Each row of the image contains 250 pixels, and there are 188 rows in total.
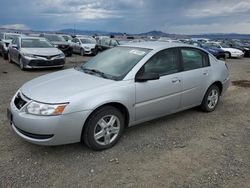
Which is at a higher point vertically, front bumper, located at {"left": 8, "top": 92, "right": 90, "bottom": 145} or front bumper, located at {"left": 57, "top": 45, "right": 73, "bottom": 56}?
front bumper, located at {"left": 57, "top": 45, "right": 73, "bottom": 56}

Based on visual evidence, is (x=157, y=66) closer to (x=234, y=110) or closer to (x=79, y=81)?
(x=79, y=81)

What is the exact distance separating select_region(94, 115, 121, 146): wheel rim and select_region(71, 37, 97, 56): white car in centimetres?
1648

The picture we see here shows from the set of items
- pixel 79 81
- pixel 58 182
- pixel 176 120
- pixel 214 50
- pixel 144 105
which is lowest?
pixel 58 182

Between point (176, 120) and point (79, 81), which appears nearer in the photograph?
point (79, 81)

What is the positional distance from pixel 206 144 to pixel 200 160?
56 centimetres

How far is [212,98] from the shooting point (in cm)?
554

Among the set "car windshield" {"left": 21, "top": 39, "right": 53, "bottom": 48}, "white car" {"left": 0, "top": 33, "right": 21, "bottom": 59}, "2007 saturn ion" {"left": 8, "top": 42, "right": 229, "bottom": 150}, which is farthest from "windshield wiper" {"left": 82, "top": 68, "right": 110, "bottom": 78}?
"white car" {"left": 0, "top": 33, "right": 21, "bottom": 59}

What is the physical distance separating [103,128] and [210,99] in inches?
110

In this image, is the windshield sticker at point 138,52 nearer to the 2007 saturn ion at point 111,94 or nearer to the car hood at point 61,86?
the 2007 saturn ion at point 111,94

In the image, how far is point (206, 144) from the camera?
4.04 metres

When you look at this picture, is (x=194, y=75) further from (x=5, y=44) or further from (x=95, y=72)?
(x=5, y=44)

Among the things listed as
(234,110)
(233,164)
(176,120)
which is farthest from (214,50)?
(233,164)

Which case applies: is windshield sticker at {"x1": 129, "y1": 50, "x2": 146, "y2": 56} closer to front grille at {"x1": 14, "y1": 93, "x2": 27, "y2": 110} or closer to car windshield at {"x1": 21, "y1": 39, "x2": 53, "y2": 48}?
front grille at {"x1": 14, "y1": 93, "x2": 27, "y2": 110}

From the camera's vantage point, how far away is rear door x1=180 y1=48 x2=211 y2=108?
4.80 meters
